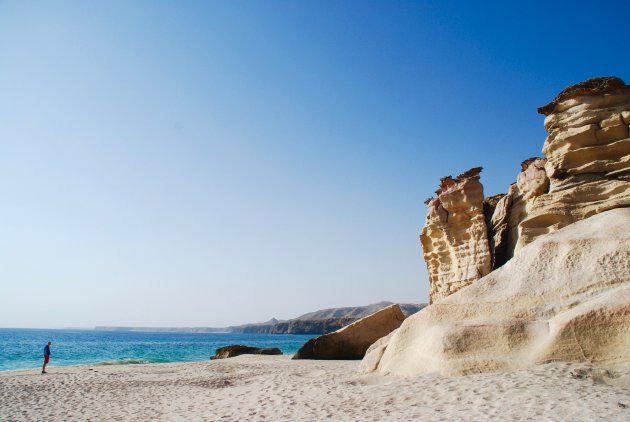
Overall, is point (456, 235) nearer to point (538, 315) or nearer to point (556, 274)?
point (556, 274)

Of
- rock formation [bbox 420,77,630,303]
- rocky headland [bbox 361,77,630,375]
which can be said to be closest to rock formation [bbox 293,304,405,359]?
rocky headland [bbox 361,77,630,375]

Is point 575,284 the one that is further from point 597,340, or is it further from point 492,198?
point 492,198

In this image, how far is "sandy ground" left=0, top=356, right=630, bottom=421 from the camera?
260 inches

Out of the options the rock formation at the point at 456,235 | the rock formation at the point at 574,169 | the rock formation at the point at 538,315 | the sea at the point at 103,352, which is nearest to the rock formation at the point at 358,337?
the rock formation at the point at 456,235

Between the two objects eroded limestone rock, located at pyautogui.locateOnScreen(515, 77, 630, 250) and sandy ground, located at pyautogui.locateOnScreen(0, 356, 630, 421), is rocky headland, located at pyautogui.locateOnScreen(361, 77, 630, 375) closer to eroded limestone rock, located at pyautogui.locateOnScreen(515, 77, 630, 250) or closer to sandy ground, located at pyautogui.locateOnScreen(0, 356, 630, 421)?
eroded limestone rock, located at pyautogui.locateOnScreen(515, 77, 630, 250)

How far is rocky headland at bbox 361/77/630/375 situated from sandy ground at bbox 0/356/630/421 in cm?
68

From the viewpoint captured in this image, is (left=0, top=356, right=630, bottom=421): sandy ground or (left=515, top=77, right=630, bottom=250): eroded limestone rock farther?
(left=515, top=77, right=630, bottom=250): eroded limestone rock

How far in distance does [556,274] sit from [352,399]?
6.16 metres

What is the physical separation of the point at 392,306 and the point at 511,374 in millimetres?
13098

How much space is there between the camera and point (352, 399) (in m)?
8.86

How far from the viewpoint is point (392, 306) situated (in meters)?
21.3

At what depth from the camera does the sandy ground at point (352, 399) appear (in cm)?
659

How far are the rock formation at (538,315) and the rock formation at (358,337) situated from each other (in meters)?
8.44

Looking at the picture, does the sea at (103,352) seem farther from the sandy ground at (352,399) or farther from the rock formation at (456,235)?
the rock formation at (456,235)
